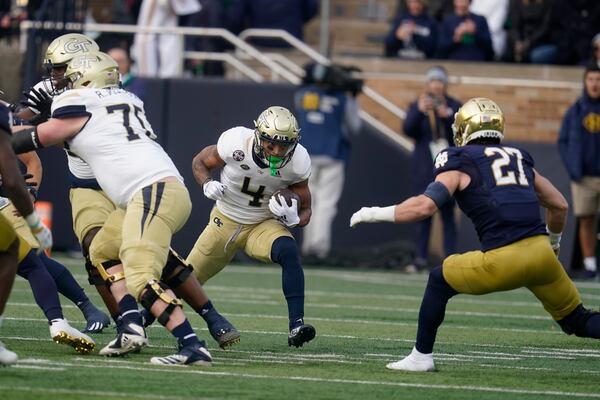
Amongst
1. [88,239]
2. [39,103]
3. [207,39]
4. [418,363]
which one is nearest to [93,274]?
[88,239]

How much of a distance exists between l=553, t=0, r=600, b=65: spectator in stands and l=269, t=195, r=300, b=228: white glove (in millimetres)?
8325

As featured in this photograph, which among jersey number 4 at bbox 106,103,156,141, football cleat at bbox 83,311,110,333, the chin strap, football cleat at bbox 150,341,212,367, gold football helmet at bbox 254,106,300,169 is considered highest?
jersey number 4 at bbox 106,103,156,141

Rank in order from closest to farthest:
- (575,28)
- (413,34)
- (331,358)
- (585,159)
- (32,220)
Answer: (32,220), (331,358), (585,159), (413,34), (575,28)

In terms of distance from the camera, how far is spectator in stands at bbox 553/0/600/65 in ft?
52.0

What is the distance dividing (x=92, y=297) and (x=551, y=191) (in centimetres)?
447

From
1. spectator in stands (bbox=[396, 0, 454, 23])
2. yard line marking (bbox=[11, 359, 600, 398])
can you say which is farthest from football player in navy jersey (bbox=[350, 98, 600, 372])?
spectator in stands (bbox=[396, 0, 454, 23])

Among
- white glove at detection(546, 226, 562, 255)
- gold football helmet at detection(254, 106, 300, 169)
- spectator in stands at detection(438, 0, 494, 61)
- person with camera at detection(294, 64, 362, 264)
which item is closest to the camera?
white glove at detection(546, 226, 562, 255)

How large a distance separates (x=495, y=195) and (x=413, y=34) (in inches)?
350

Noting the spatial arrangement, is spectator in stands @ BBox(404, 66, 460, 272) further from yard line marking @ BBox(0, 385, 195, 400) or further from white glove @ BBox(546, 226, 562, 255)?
yard line marking @ BBox(0, 385, 195, 400)

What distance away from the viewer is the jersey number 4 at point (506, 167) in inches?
287

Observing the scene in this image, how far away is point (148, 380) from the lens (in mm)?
6438

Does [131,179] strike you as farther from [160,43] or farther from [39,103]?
[160,43]

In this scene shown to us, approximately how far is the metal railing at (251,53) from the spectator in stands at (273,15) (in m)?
0.34

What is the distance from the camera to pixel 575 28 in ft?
52.5
